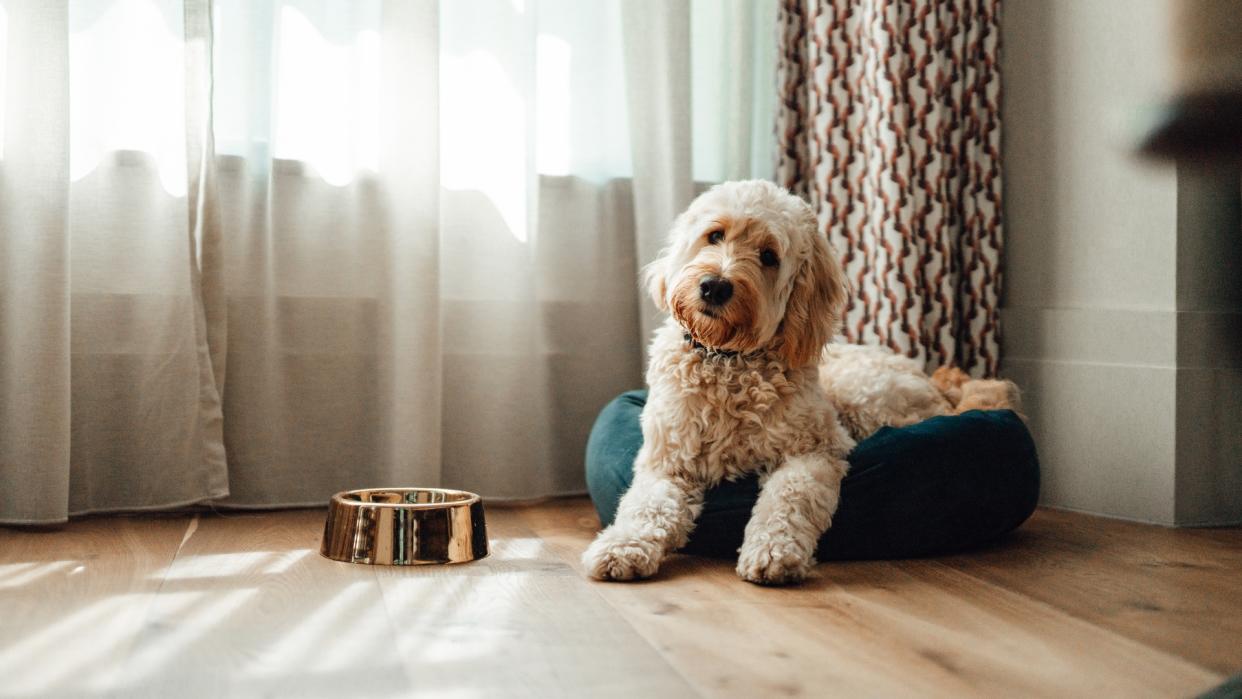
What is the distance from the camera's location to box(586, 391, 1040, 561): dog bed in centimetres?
218

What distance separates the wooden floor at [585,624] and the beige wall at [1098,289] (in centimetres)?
43

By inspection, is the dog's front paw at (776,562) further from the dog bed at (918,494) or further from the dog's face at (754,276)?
the dog's face at (754,276)

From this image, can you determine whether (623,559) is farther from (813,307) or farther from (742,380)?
(813,307)

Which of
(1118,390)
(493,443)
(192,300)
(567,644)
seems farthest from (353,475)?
(1118,390)

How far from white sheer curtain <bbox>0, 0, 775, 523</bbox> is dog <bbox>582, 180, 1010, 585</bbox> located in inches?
34.1

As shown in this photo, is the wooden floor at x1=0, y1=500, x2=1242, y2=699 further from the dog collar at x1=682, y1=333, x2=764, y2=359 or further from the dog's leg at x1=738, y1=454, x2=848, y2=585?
the dog collar at x1=682, y1=333, x2=764, y2=359

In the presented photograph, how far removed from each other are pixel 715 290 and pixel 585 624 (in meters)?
0.73

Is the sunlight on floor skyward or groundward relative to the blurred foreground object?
groundward

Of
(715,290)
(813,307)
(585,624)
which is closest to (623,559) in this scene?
(585,624)

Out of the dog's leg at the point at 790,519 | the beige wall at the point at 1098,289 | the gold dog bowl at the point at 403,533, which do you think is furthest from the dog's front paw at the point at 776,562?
the beige wall at the point at 1098,289

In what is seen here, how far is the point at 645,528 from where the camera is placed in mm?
2041

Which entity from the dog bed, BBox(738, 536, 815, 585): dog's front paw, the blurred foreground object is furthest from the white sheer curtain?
the blurred foreground object

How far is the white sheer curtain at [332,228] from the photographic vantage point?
8.16 ft

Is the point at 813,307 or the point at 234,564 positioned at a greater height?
the point at 813,307
